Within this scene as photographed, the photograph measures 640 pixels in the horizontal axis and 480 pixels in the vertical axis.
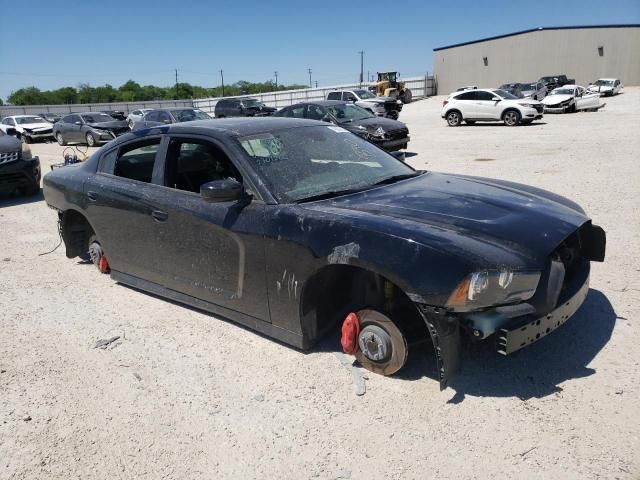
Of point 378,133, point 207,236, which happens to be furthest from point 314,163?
point 378,133

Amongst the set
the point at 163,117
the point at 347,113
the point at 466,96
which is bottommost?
the point at 347,113

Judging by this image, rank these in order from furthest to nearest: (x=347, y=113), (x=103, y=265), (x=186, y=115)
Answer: (x=186, y=115) < (x=347, y=113) < (x=103, y=265)

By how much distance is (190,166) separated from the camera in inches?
157

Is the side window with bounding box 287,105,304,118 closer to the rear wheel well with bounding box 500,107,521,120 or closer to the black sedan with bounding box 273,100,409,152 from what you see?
the black sedan with bounding box 273,100,409,152

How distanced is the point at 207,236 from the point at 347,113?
11.3 m

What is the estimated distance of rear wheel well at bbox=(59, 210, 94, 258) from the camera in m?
5.20

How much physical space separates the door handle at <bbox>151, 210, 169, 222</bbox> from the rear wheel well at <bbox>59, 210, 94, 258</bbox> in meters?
1.62

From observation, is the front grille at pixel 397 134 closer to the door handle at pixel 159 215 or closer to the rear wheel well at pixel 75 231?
the rear wheel well at pixel 75 231

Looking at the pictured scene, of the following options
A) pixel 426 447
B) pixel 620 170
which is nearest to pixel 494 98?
pixel 620 170

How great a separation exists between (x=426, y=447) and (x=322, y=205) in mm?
1520

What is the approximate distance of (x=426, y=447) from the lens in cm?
249

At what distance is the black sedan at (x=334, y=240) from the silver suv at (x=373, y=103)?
18.1 m

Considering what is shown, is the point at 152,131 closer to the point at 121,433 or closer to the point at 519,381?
the point at 121,433

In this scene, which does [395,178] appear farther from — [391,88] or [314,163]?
[391,88]
